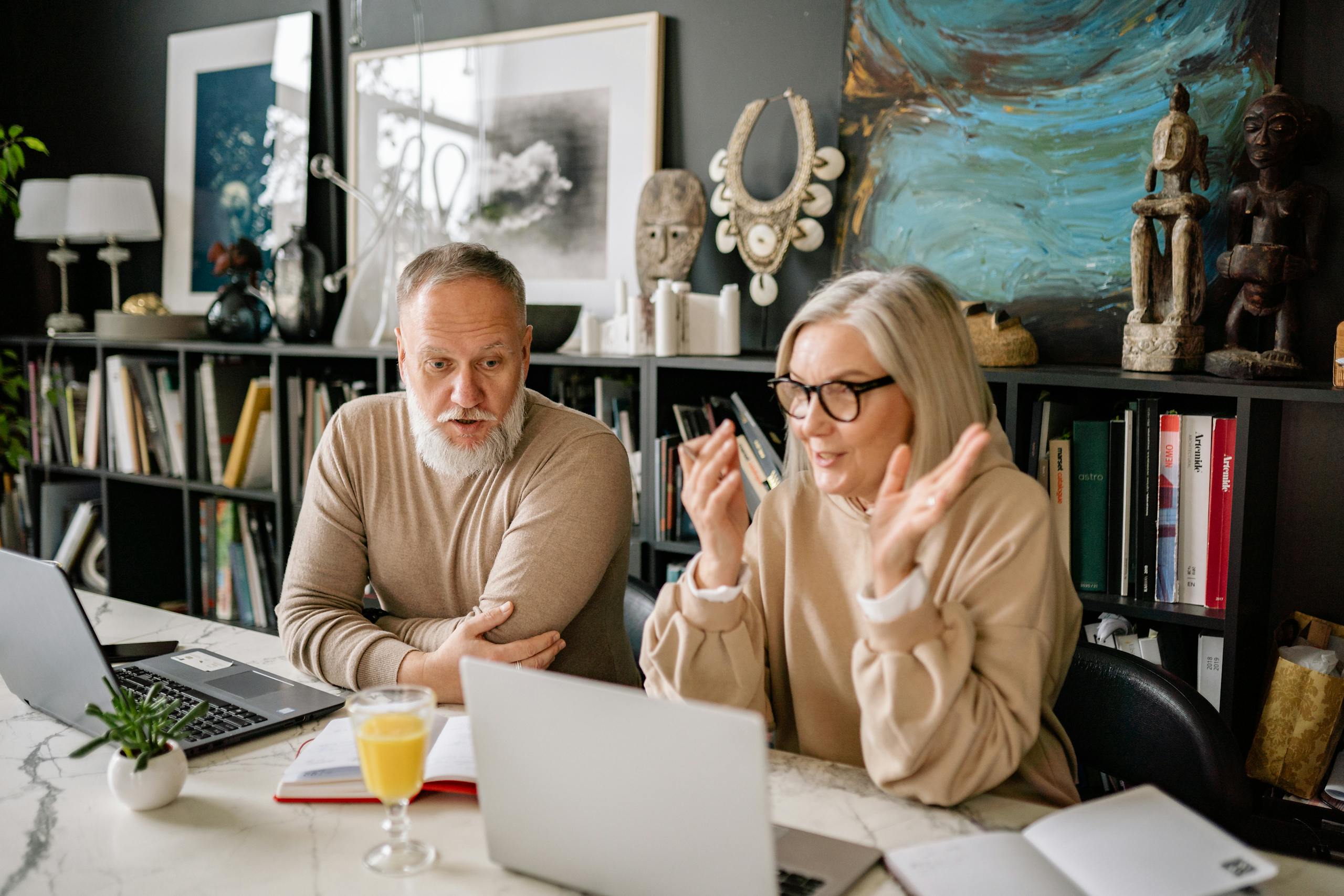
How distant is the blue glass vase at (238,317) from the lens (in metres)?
3.34

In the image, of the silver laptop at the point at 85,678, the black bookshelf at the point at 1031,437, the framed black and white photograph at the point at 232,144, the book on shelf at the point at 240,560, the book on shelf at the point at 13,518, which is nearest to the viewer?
the silver laptop at the point at 85,678

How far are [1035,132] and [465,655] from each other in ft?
5.39

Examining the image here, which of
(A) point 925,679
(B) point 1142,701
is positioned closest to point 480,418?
(A) point 925,679

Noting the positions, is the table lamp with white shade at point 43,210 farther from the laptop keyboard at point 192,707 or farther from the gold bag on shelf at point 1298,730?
the gold bag on shelf at point 1298,730

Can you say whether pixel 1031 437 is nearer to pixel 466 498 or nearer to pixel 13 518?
pixel 466 498

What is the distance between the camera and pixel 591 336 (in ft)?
8.78

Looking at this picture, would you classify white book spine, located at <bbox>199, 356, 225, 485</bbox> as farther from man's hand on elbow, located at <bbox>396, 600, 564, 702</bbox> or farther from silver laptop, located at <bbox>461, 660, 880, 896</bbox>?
silver laptop, located at <bbox>461, 660, 880, 896</bbox>

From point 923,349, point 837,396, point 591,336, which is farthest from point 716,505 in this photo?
point 591,336

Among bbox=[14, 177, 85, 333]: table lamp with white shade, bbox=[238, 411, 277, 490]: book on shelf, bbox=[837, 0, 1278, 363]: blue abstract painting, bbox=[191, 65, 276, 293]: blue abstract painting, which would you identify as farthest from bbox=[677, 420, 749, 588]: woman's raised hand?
bbox=[14, 177, 85, 333]: table lamp with white shade

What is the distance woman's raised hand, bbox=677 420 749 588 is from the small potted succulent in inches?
23.5

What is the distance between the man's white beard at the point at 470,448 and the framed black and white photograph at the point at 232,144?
6.67 feet

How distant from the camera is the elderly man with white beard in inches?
66.4

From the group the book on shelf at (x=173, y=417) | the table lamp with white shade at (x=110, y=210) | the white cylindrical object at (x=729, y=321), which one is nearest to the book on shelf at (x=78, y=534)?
the book on shelf at (x=173, y=417)

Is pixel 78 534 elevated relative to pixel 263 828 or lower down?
lower down
